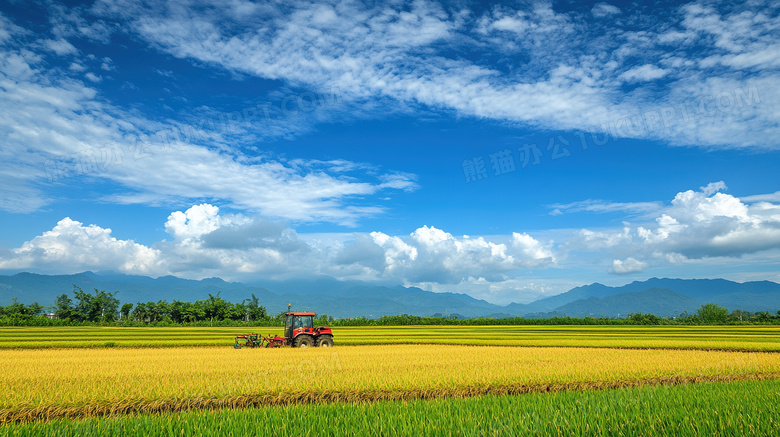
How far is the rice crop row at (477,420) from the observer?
770 cm

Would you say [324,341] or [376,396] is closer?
[376,396]

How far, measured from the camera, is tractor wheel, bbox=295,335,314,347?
3145cm

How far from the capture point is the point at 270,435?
25.2 ft

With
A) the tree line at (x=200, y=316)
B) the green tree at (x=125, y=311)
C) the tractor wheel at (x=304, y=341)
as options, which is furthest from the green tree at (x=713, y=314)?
the green tree at (x=125, y=311)

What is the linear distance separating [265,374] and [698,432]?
12.2 m

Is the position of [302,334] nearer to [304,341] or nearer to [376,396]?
[304,341]

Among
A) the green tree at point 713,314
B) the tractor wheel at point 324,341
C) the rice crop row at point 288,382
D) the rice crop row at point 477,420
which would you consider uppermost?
the rice crop row at point 477,420

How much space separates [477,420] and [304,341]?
2499cm

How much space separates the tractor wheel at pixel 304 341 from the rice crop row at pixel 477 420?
22.0m

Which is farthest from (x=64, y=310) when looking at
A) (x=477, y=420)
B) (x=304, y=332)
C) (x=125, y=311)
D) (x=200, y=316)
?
(x=477, y=420)

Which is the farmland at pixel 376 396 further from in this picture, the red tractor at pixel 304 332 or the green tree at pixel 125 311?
the green tree at pixel 125 311

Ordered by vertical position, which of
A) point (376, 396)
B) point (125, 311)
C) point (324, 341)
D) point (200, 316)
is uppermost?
point (376, 396)

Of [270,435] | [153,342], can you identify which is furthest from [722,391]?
[153,342]

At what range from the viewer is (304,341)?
3175 centimetres
